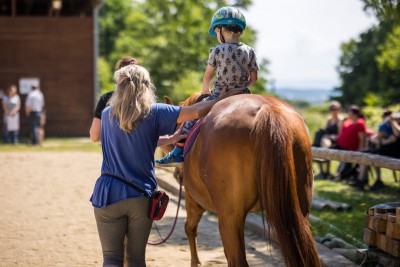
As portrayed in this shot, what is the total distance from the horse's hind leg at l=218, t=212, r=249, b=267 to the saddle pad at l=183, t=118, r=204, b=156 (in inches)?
33.6

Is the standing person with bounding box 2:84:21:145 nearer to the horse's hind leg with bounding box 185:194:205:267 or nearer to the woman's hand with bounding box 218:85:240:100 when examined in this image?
the horse's hind leg with bounding box 185:194:205:267

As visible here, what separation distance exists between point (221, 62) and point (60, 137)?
22.6 m

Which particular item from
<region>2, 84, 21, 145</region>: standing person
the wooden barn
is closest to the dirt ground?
<region>2, 84, 21, 145</region>: standing person

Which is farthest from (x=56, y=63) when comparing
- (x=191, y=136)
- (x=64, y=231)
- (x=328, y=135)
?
(x=191, y=136)

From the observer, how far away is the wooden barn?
91.9ft

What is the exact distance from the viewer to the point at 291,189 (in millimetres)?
4957

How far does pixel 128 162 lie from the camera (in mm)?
5137

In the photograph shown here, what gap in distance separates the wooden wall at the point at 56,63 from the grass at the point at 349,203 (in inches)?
616

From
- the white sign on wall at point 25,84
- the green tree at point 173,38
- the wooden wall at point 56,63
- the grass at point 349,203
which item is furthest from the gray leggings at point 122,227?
the green tree at point 173,38

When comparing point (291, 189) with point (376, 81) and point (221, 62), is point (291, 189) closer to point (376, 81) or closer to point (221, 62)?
point (221, 62)

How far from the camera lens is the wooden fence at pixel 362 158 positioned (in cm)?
843

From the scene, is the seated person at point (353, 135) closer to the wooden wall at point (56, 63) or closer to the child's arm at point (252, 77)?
the child's arm at point (252, 77)

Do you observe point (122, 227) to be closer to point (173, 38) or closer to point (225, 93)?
point (225, 93)

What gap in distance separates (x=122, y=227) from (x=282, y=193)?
119 centimetres
